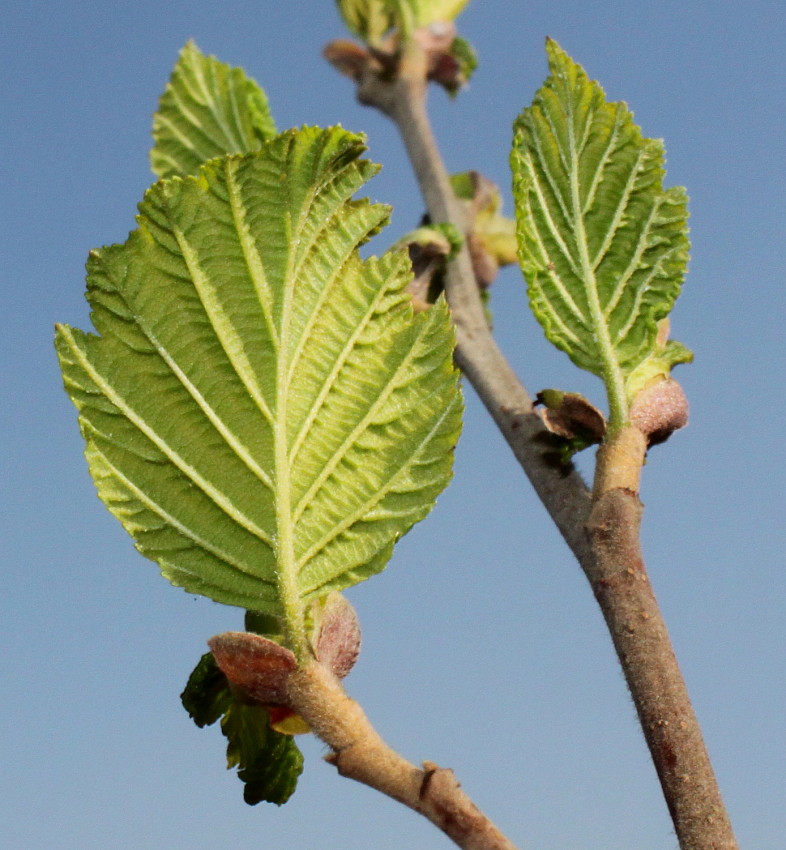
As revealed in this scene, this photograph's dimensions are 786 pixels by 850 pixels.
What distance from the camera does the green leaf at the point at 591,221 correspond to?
185 centimetres

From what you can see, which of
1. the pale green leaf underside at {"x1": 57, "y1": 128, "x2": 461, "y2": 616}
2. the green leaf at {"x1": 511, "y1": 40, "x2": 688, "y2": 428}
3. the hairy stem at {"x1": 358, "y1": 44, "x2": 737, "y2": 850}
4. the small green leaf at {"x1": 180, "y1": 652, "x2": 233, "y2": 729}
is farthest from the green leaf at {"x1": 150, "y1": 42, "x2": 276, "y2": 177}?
the small green leaf at {"x1": 180, "y1": 652, "x2": 233, "y2": 729}

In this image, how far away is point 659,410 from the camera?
5.82 feet

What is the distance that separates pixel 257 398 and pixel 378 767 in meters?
0.57

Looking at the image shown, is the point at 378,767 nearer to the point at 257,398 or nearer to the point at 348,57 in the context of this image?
the point at 257,398

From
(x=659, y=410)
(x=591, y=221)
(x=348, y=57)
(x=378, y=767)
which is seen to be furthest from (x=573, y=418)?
(x=348, y=57)

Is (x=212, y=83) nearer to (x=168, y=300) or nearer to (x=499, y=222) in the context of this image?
(x=499, y=222)

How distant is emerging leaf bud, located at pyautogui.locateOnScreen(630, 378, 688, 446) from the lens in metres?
1.77

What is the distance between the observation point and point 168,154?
Answer: 8.49 ft

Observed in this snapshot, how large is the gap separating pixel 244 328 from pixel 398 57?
1387 mm

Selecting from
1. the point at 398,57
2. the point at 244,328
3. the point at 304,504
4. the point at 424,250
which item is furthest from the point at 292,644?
the point at 398,57

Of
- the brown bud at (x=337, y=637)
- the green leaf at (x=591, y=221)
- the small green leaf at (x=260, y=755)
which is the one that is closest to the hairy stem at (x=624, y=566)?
the green leaf at (x=591, y=221)

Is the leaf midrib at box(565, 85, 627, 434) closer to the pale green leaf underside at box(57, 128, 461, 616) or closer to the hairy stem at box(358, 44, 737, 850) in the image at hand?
the hairy stem at box(358, 44, 737, 850)

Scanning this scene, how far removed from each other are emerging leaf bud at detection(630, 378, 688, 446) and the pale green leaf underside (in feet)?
1.18

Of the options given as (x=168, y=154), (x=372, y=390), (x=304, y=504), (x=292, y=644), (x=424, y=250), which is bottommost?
(x=292, y=644)
